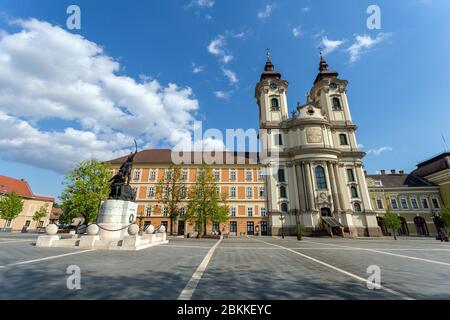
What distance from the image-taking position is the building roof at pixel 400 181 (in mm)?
43344

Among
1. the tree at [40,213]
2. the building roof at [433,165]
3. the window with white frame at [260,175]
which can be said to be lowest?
the tree at [40,213]

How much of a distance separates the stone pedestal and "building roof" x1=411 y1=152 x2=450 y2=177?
2326 inches

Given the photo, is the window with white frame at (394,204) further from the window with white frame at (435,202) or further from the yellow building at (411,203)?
the window with white frame at (435,202)

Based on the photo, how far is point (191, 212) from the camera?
29.9 m

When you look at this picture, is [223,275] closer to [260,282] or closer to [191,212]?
[260,282]

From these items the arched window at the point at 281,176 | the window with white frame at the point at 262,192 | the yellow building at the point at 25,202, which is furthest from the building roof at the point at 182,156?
the yellow building at the point at 25,202

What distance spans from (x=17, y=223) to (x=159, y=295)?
60812mm

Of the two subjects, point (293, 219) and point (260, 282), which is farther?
point (293, 219)

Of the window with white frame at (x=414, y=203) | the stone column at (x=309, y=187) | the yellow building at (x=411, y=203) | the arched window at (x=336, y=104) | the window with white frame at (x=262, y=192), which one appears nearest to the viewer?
the stone column at (x=309, y=187)

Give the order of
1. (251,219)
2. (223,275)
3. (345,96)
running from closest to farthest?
(223,275)
(251,219)
(345,96)

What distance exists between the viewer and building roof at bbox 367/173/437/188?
43.3m

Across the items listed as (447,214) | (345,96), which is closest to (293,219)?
(447,214)

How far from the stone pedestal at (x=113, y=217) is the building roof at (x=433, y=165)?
194ft

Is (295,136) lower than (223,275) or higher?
higher
